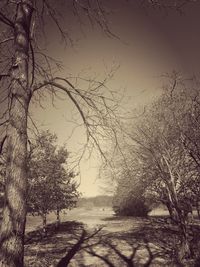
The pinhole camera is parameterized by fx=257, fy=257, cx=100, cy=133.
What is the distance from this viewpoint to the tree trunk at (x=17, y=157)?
12.2 ft

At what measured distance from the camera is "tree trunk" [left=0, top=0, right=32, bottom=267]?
3705 millimetres

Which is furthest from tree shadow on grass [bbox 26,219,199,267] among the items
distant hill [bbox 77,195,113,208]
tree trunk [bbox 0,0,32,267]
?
distant hill [bbox 77,195,113,208]

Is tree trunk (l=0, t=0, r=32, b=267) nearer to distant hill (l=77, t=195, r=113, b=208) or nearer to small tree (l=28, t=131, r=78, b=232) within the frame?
small tree (l=28, t=131, r=78, b=232)

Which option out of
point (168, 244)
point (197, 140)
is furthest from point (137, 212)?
point (197, 140)

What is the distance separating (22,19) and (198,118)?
25.4ft

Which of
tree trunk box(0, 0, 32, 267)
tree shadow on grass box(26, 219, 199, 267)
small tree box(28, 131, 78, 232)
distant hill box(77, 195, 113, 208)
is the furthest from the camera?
distant hill box(77, 195, 113, 208)

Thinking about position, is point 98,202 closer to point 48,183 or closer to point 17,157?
point 48,183

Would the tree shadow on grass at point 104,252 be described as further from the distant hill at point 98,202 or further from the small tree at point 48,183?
the distant hill at point 98,202

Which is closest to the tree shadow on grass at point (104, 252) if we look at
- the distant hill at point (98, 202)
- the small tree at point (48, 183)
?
the small tree at point (48, 183)

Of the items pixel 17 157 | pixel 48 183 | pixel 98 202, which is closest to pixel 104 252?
pixel 48 183

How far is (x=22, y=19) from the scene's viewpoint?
5.00 m

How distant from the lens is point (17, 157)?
4176 mm

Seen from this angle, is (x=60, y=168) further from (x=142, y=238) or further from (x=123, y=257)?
(x=123, y=257)

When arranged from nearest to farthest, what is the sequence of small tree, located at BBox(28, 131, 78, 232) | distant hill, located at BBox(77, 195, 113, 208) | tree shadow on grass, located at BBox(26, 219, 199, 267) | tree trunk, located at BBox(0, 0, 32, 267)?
tree trunk, located at BBox(0, 0, 32, 267)
tree shadow on grass, located at BBox(26, 219, 199, 267)
small tree, located at BBox(28, 131, 78, 232)
distant hill, located at BBox(77, 195, 113, 208)
